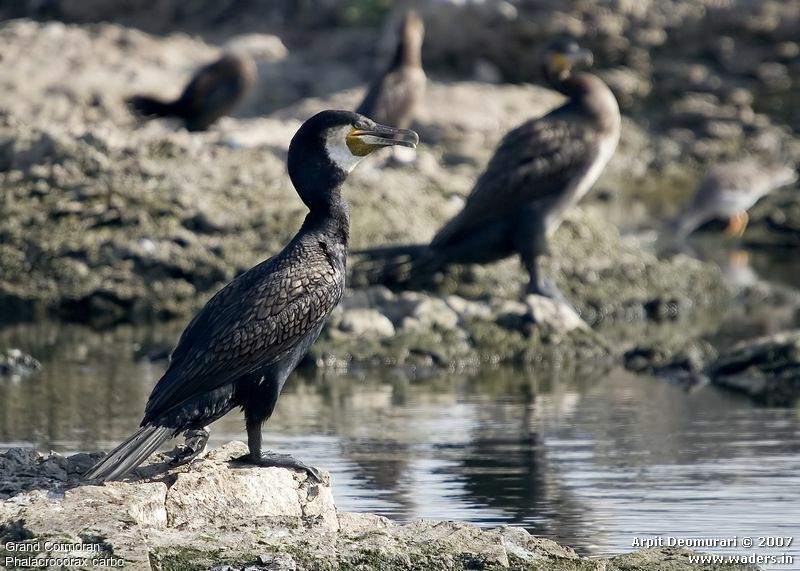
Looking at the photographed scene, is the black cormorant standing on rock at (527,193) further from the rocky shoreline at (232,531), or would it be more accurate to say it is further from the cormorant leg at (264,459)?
the rocky shoreline at (232,531)

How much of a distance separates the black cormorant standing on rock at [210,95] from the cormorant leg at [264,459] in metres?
13.6

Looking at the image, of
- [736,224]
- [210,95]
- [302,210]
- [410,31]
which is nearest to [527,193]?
[302,210]

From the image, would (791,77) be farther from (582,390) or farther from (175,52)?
(582,390)

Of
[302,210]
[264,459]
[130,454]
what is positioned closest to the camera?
[130,454]

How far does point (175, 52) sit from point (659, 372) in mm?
14864

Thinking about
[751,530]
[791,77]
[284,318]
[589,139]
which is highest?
[791,77]

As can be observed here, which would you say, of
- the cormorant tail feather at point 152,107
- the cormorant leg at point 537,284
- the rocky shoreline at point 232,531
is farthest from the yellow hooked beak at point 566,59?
the rocky shoreline at point 232,531

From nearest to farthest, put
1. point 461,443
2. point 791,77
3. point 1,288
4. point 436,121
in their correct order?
point 461,443 → point 1,288 → point 436,121 → point 791,77

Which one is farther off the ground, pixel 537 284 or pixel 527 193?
pixel 527 193

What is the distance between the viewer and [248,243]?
14445 mm

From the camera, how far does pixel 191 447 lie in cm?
681

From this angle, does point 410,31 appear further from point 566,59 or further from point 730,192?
point 566,59

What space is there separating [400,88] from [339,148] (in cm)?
1180

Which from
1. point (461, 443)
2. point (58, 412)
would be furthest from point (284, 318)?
point (58, 412)
